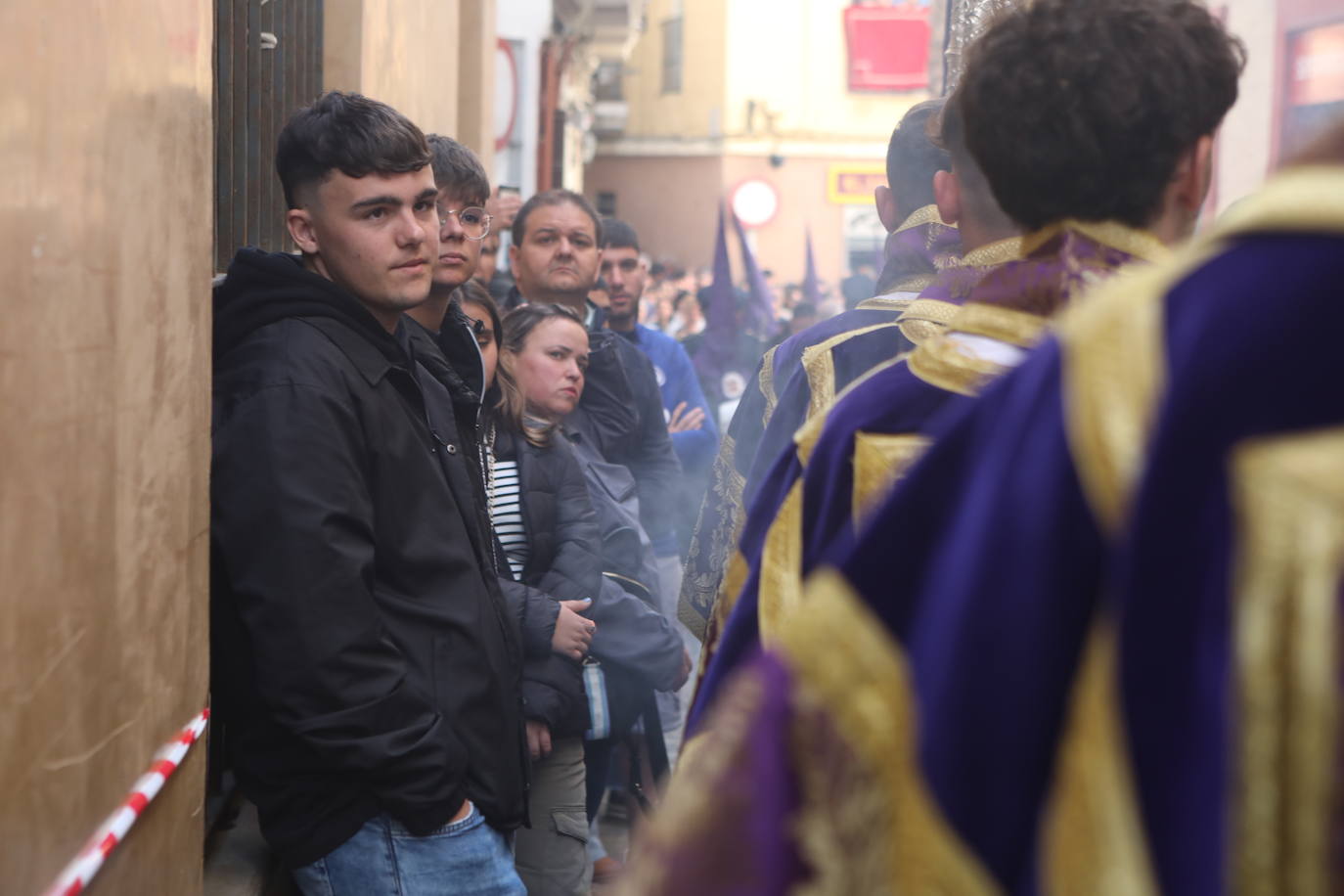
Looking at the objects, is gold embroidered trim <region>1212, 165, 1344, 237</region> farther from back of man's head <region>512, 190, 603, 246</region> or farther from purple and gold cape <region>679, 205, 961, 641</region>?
back of man's head <region>512, 190, 603, 246</region>

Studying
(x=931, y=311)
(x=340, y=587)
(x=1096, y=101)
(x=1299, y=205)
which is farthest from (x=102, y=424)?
(x=1299, y=205)

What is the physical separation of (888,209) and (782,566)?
1.65 m

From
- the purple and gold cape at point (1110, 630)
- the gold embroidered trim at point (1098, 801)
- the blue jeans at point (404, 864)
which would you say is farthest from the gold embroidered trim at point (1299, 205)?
the blue jeans at point (404, 864)

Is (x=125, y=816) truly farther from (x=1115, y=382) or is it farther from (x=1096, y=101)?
(x=1115, y=382)

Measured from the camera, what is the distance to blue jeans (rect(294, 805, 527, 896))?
2729mm

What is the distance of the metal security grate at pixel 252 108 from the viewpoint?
3662mm

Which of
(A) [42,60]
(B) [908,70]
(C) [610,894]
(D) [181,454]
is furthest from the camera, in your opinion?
(B) [908,70]

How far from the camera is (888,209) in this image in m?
3.33

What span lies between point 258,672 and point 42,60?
1.10 metres

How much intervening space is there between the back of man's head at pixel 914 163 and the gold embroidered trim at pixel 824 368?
0.47m

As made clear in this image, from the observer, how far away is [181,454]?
2.62 metres

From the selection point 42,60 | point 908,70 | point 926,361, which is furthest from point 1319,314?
point 908,70

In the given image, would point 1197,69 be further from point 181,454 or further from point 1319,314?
point 181,454

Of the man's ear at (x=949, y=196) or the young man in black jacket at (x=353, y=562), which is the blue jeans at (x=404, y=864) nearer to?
the young man in black jacket at (x=353, y=562)
